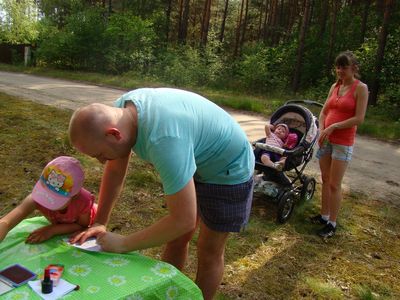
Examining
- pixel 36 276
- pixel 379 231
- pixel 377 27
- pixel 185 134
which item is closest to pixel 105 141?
pixel 185 134

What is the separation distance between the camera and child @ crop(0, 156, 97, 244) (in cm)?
198

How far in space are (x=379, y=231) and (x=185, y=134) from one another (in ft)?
11.4

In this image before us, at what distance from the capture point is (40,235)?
81.1 inches

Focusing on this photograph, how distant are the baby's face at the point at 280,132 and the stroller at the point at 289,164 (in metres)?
0.16

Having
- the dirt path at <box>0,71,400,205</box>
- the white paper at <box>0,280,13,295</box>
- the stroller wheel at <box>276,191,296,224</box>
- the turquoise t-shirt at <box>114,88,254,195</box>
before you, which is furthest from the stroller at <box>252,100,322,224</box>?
the white paper at <box>0,280,13,295</box>

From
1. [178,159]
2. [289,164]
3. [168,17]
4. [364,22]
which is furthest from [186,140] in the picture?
[168,17]

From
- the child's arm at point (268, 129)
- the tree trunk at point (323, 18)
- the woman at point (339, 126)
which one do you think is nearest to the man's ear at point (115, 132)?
the woman at point (339, 126)

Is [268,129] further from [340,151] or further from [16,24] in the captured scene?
[16,24]

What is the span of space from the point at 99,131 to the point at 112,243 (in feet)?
1.97

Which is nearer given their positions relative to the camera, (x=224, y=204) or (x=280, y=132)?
(x=224, y=204)

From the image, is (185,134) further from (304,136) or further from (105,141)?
(304,136)

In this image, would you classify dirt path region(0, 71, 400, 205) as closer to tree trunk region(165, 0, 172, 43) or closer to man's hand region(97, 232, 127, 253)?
man's hand region(97, 232, 127, 253)

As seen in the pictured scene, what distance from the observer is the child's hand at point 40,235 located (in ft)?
6.70

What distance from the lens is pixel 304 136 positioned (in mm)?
4508
